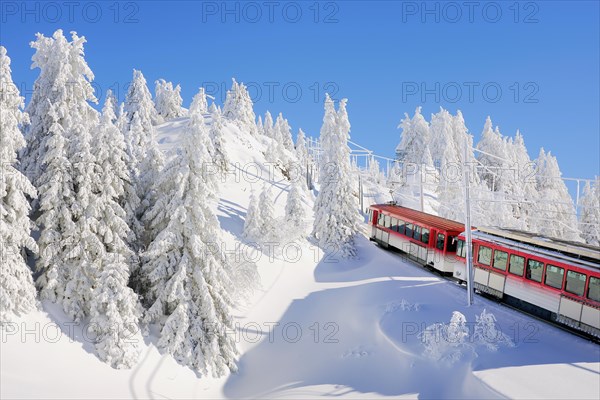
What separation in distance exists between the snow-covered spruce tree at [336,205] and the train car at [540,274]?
381 inches

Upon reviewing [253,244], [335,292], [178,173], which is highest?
[178,173]

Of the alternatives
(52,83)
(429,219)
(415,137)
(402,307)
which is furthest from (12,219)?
(415,137)

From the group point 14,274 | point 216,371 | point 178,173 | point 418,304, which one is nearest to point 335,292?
point 418,304

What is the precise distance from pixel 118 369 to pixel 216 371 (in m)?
4.20

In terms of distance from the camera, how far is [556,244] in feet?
65.9

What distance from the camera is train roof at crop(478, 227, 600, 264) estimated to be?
1849cm

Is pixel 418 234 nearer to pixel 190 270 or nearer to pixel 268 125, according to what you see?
pixel 190 270

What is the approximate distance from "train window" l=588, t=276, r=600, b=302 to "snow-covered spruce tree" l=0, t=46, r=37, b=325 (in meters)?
22.7

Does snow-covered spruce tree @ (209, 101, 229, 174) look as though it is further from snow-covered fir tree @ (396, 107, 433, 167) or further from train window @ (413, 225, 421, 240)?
snow-covered fir tree @ (396, 107, 433, 167)

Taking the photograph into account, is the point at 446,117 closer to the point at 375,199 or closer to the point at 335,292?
the point at 375,199

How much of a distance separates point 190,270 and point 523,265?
16.1 meters

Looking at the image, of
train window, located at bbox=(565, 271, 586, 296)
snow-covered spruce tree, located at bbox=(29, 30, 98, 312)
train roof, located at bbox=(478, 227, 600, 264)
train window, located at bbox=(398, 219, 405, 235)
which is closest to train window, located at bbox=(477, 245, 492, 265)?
train roof, located at bbox=(478, 227, 600, 264)

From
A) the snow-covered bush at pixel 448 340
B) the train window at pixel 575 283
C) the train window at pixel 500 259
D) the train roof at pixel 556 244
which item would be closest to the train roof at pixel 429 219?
the train roof at pixel 556 244

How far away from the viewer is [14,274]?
56.0 ft
